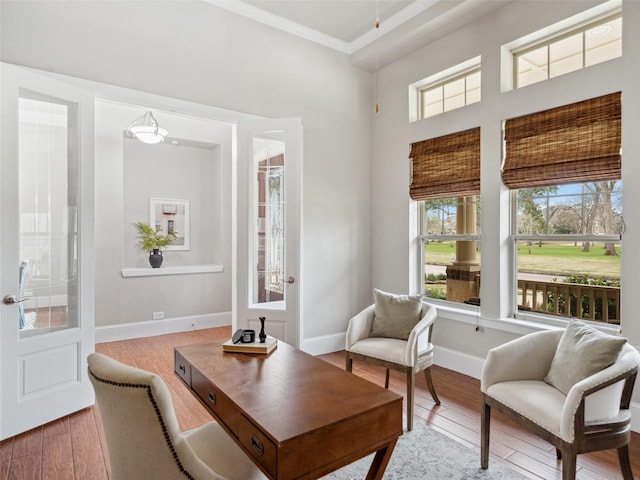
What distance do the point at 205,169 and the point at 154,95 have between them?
2.80m

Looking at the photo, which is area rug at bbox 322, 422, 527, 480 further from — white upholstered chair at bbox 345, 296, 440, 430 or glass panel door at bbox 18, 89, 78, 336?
glass panel door at bbox 18, 89, 78, 336

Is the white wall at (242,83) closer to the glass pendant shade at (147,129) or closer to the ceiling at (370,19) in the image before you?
the ceiling at (370,19)

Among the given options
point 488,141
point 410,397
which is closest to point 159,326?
point 410,397

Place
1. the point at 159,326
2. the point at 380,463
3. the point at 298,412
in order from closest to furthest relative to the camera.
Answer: the point at 298,412 → the point at 380,463 → the point at 159,326

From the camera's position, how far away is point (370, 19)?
13.2 feet

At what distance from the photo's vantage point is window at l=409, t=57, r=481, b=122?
387cm

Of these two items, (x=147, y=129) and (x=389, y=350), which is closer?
(x=389, y=350)

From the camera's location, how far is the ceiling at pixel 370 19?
361 cm

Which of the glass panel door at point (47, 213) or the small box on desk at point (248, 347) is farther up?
the glass panel door at point (47, 213)

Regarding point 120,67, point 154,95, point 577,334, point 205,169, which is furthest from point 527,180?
point 205,169

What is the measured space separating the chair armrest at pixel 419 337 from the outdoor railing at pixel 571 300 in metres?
1.02

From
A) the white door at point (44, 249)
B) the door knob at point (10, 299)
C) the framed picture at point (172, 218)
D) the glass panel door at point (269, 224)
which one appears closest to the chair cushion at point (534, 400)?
the glass panel door at point (269, 224)

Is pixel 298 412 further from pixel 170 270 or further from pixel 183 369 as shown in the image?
pixel 170 270

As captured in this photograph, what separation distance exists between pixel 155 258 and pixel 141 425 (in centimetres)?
452
